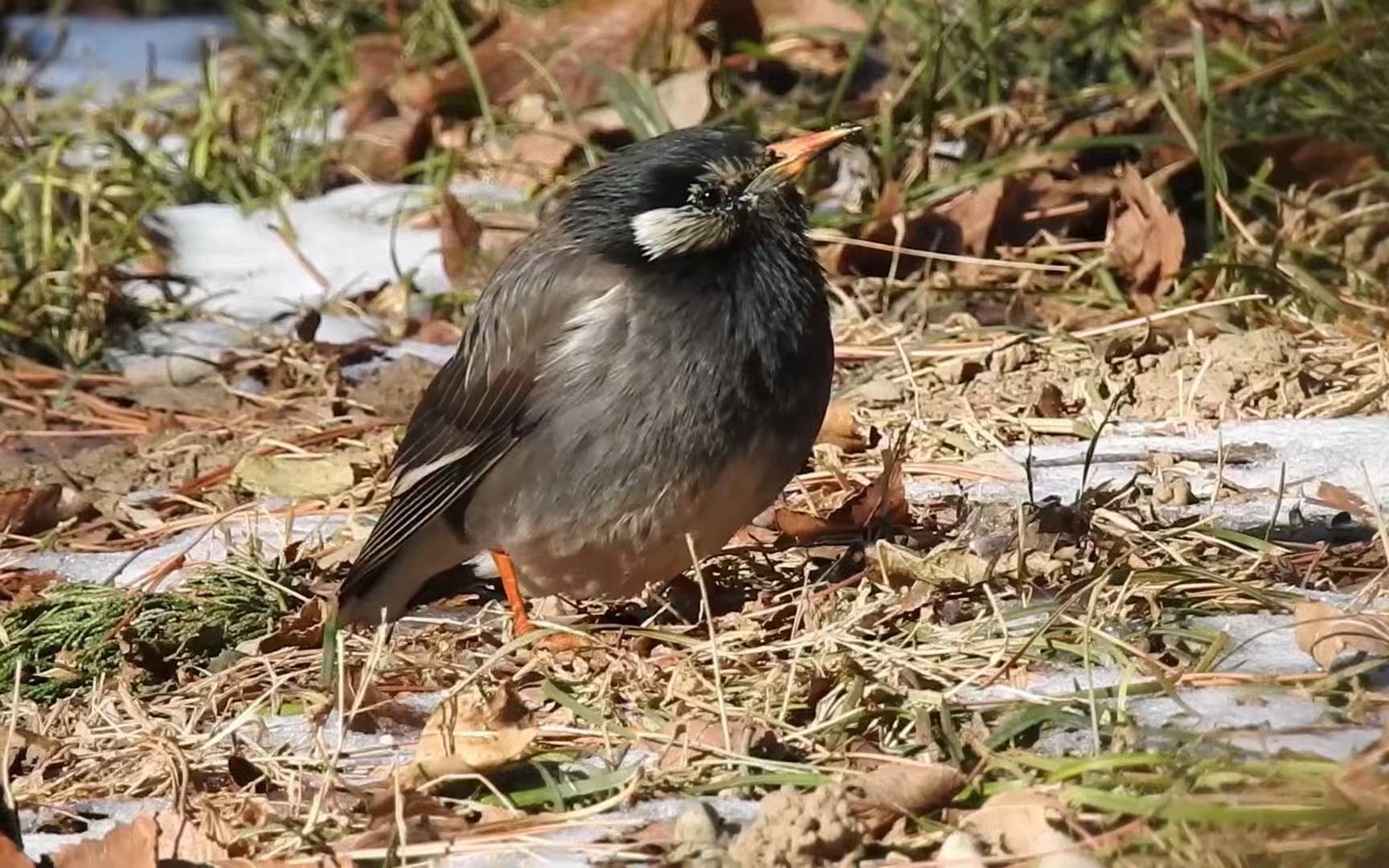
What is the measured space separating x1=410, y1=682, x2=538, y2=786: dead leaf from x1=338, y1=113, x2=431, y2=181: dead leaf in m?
4.14

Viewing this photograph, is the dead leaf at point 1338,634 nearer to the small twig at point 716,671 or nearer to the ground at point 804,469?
the ground at point 804,469

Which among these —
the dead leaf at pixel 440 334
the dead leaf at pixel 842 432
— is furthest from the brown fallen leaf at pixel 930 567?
the dead leaf at pixel 440 334

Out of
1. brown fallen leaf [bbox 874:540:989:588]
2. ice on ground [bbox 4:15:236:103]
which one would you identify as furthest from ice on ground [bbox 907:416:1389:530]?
ice on ground [bbox 4:15:236:103]

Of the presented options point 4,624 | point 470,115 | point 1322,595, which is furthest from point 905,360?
point 470,115

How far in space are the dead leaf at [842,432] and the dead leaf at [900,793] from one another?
199 centimetres

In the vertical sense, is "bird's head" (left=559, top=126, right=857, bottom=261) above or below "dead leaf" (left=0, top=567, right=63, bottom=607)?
above

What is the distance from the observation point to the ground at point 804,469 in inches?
124

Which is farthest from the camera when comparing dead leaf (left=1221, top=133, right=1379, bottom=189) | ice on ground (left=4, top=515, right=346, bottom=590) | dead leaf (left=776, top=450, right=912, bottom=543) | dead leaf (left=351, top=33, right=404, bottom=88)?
dead leaf (left=351, top=33, right=404, bottom=88)

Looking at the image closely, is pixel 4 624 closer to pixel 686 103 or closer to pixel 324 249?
pixel 324 249

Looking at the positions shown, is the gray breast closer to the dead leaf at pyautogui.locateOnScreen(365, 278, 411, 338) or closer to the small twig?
the small twig

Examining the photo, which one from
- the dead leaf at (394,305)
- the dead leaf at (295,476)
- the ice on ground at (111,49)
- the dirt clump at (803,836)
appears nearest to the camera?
the dirt clump at (803,836)

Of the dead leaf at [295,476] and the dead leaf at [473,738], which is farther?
the dead leaf at [295,476]

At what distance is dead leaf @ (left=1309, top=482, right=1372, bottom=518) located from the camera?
13.4 ft

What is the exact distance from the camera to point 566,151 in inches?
275
